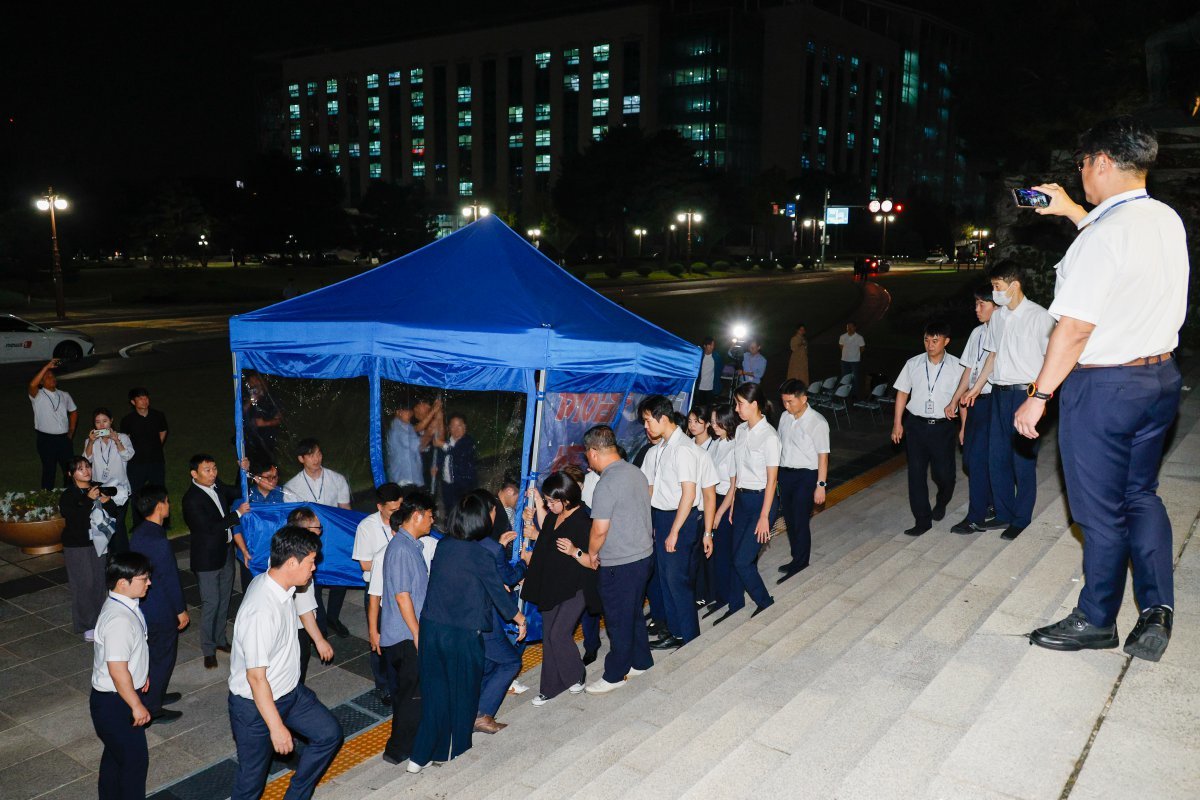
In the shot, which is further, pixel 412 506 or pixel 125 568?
pixel 412 506

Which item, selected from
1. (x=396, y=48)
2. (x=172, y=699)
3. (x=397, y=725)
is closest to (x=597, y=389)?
(x=397, y=725)

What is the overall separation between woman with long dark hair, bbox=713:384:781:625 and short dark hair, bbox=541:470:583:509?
61.4 inches

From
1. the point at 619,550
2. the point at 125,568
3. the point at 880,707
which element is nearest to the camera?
the point at 880,707

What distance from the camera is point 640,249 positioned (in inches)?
3738

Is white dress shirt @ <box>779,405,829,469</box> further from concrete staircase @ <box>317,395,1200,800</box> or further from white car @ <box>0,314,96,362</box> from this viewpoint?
white car @ <box>0,314,96,362</box>

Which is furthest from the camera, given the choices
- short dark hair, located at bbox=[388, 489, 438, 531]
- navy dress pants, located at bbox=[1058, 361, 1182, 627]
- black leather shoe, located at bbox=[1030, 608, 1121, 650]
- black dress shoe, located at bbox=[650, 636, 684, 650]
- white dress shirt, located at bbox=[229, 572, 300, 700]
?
black dress shoe, located at bbox=[650, 636, 684, 650]

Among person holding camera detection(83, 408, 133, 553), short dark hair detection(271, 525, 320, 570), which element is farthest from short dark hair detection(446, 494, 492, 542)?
person holding camera detection(83, 408, 133, 553)

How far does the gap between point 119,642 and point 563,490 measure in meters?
2.65

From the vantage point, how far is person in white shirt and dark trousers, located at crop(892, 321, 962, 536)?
7191 mm

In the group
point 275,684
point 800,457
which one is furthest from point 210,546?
point 800,457

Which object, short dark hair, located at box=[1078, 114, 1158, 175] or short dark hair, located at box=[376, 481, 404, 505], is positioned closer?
short dark hair, located at box=[1078, 114, 1158, 175]

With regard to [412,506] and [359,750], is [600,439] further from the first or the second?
[359,750]

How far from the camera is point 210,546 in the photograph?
6.58m

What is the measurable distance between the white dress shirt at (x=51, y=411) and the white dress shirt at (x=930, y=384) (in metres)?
9.48
